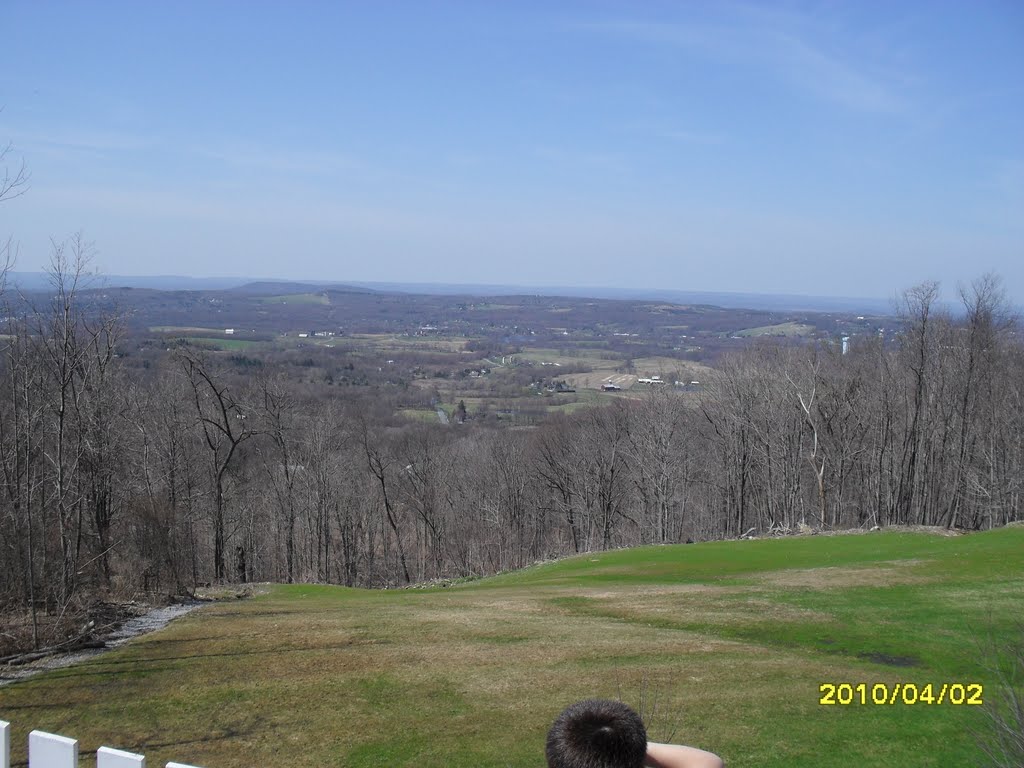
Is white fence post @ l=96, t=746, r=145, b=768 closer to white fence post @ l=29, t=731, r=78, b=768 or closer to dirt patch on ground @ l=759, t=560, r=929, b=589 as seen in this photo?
white fence post @ l=29, t=731, r=78, b=768

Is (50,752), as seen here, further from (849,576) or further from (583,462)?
(583,462)

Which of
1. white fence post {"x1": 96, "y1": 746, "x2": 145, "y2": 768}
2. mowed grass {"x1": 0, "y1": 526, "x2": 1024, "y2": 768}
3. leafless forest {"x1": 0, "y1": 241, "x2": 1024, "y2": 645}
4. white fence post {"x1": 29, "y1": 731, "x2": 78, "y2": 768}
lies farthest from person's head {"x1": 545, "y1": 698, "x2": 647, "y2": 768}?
leafless forest {"x1": 0, "y1": 241, "x2": 1024, "y2": 645}

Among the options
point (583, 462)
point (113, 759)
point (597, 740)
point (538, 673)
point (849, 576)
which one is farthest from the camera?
point (583, 462)

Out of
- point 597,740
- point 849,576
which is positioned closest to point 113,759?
point 597,740

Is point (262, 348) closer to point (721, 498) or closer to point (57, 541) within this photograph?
point (721, 498)

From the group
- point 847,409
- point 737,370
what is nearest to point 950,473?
point 847,409

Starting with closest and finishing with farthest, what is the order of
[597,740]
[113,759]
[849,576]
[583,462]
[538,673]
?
[113,759]
[597,740]
[538,673]
[849,576]
[583,462]
